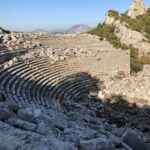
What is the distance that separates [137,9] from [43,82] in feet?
93.5

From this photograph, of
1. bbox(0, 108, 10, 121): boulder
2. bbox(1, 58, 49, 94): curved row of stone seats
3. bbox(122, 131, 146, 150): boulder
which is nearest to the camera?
bbox(0, 108, 10, 121): boulder

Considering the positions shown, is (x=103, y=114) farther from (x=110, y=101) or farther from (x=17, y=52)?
(x=17, y=52)

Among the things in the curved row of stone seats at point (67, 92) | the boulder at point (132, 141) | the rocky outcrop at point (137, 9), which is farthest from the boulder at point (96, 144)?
the rocky outcrop at point (137, 9)

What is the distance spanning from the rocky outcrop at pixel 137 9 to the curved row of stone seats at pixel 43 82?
2102 centimetres

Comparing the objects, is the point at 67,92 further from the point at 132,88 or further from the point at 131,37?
the point at 131,37

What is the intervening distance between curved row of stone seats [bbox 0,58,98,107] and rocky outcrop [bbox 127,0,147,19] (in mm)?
21019

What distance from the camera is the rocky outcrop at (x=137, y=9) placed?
50584 mm

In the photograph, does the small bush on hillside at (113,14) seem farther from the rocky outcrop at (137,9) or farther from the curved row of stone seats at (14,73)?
the curved row of stone seats at (14,73)

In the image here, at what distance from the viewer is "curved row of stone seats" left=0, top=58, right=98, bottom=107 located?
69.8 feet

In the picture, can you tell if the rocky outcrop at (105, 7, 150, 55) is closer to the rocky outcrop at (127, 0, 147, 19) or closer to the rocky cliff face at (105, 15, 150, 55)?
the rocky cliff face at (105, 15, 150, 55)

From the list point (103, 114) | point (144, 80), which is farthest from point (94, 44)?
point (103, 114)

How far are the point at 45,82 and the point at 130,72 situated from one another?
13607 mm

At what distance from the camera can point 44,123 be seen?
42.3 feet

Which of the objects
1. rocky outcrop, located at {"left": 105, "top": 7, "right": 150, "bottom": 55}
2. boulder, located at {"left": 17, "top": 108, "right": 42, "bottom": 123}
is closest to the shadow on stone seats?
boulder, located at {"left": 17, "top": 108, "right": 42, "bottom": 123}
